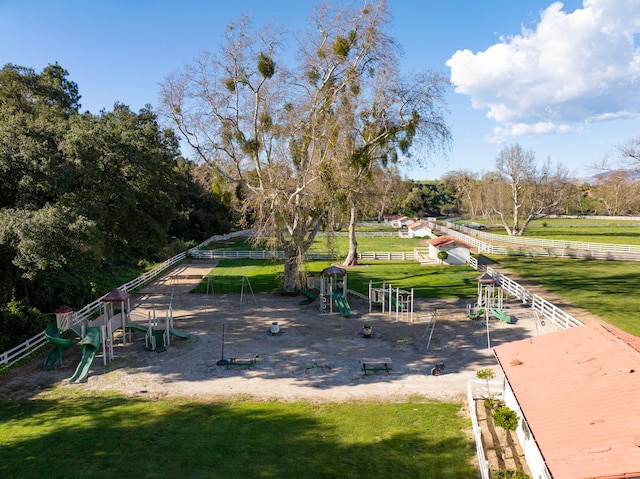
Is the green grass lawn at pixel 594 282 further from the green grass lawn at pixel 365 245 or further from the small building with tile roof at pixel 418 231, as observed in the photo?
the small building with tile roof at pixel 418 231

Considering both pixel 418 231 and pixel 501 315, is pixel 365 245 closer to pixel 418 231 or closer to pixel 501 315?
pixel 418 231

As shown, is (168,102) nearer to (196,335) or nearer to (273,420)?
(196,335)

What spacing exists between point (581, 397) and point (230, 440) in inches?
337

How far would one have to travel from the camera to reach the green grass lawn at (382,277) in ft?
101

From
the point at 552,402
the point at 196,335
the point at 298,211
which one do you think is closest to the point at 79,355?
the point at 196,335

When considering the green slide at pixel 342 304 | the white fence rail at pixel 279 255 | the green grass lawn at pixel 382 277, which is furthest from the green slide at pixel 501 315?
the white fence rail at pixel 279 255

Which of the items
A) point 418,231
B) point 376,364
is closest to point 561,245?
point 418,231

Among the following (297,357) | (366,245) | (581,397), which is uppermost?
(366,245)

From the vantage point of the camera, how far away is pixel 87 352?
16969mm

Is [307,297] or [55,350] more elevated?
[307,297]

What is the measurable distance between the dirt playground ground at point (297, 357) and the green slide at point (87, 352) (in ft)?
0.98

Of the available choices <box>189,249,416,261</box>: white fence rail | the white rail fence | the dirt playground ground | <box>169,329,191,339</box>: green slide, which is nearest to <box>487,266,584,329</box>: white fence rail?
the dirt playground ground

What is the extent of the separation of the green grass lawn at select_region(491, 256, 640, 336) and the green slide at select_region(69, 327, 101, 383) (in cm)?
2315

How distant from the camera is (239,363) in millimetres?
16891
